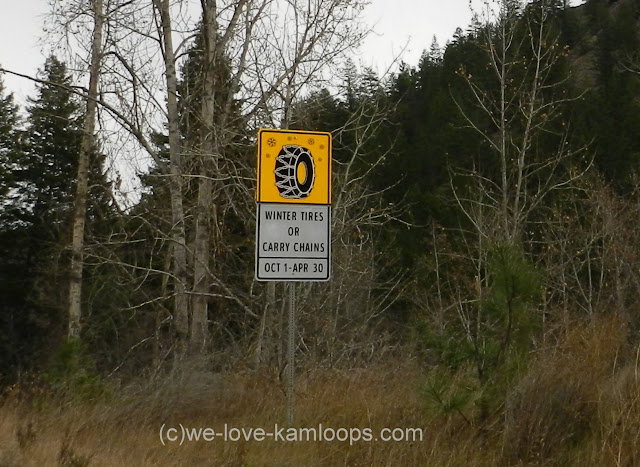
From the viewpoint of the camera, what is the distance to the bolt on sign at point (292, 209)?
535 cm

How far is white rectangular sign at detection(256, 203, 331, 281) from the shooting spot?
210 inches

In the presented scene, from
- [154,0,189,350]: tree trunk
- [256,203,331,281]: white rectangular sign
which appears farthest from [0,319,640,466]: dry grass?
[154,0,189,350]: tree trunk

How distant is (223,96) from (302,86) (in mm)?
1580

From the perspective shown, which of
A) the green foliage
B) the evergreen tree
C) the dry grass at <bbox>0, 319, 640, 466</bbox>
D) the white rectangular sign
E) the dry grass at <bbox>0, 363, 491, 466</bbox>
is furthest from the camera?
the evergreen tree

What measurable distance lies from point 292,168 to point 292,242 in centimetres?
56

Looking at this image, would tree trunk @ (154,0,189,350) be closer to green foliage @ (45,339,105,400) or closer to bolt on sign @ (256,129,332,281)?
green foliage @ (45,339,105,400)

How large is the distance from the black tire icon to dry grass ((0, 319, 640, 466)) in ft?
5.87

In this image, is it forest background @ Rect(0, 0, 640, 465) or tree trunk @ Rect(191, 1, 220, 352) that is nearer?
forest background @ Rect(0, 0, 640, 465)

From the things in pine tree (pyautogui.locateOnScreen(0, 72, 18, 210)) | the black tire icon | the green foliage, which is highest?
pine tree (pyautogui.locateOnScreen(0, 72, 18, 210))

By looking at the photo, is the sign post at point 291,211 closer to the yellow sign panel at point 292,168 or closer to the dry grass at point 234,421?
the yellow sign panel at point 292,168

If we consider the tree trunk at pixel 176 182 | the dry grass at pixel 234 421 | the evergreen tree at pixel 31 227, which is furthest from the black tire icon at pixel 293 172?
the evergreen tree at pixel 31 227

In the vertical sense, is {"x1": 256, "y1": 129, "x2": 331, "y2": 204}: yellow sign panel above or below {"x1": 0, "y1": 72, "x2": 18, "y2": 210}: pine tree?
below

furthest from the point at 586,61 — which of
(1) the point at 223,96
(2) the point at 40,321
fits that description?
(1) the point at 223,96

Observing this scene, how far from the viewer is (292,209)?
542 centimetres
